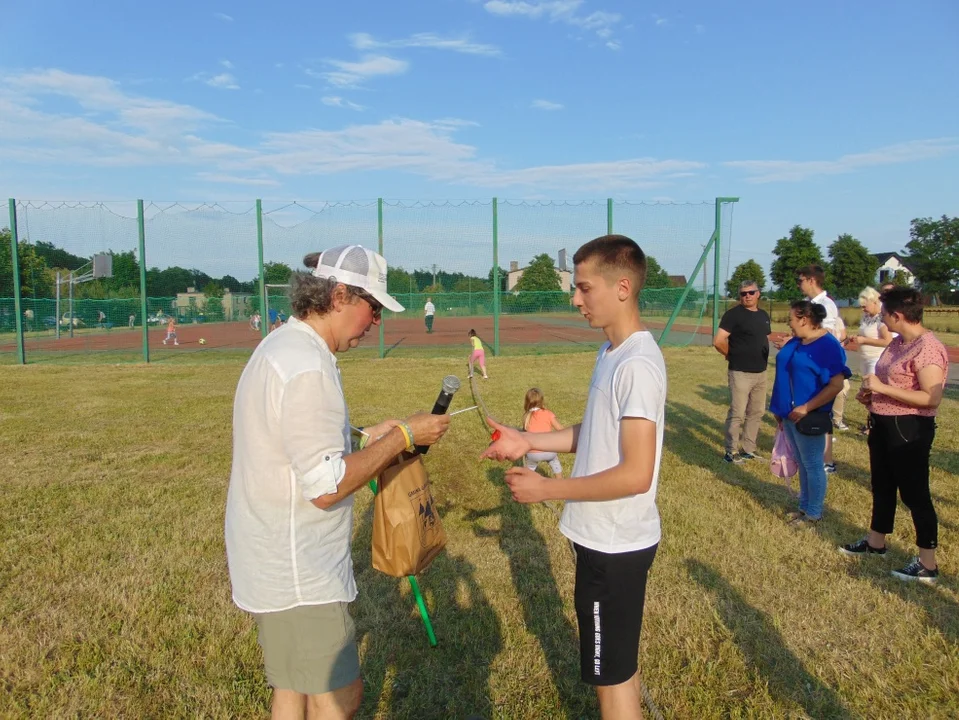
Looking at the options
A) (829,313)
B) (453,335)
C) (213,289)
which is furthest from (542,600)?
(213,289)

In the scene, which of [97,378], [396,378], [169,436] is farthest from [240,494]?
[97,378]

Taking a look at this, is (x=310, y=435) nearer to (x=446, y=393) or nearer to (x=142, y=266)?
(x=446, y=393)

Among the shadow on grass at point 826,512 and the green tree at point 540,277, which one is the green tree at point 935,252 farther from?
the shadow on grass at point 826,512

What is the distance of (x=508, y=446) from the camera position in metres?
2.69

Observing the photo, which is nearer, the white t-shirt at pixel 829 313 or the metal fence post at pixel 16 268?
the white t-shirt at pixel 829 313

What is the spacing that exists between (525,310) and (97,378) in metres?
12.5

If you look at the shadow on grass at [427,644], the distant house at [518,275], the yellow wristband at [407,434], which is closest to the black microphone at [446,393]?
the yellow wristband at [407,434]

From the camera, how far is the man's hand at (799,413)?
17.2 ft

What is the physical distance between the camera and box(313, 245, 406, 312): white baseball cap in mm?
2186

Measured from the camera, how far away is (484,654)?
3588 mm

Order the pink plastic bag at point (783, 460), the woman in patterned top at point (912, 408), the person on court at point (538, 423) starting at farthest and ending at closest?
the person on court at point (538, 423) < the pink plastic bag at point (783, 460) < the woman in patterned top at point (912, 408)

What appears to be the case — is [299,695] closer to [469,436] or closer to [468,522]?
[468,522]

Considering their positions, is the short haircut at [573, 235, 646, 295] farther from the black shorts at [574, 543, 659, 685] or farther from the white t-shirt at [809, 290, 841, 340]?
the white t-shirt at [809, 290, 841, 340]

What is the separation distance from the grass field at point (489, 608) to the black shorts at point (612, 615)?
100 cm
